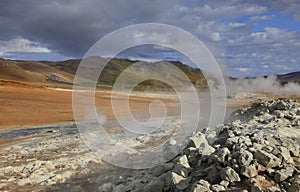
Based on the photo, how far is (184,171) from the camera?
362 inches

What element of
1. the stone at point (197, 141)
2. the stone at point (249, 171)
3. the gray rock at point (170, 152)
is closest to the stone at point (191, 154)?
the stone at point (197, 141)

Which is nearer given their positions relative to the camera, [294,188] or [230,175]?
[294,188]

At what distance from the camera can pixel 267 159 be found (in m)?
8.30

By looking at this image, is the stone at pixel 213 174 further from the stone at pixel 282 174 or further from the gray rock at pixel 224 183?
the stone at pixel 282 174

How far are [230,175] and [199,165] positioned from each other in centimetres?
147

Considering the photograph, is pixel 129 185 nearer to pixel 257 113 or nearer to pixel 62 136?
pixel 257 113

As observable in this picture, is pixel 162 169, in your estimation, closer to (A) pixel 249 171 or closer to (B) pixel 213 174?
(B) pixel 213 174

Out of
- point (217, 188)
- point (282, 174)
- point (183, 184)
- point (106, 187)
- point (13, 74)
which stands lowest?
point (106, 187)

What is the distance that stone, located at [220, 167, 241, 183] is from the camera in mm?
7980

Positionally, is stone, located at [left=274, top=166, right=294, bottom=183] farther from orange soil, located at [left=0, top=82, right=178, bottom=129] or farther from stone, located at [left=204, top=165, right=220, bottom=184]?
orange soil, located at [left=0, top=82, right=178, bottom=129]

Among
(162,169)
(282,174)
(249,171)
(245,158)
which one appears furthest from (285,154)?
(162,169)

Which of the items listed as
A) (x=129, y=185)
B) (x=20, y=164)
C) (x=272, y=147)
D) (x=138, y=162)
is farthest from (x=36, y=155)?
(x=272, y=147)

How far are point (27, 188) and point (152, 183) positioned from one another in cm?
551

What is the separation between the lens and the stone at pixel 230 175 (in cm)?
798
